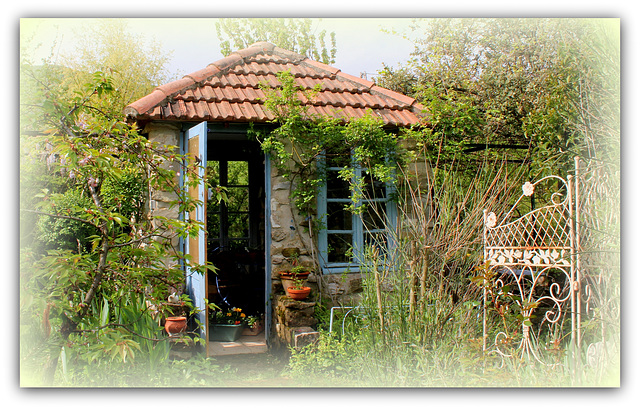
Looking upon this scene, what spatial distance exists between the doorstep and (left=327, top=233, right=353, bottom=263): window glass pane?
1232 millimetres

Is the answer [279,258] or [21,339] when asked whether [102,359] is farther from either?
[279,258]

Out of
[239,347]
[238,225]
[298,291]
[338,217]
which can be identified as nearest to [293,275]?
[298,291]

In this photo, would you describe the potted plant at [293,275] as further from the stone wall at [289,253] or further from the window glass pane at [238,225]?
the window glass pane at [238,225]

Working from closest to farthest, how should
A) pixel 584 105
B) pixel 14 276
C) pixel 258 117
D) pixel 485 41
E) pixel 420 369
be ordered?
pixel 14 276, pixel 420 369, pixel 584 105, pixel 258 117, pixel 485 41

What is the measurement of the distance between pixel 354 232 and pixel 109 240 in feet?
10.3

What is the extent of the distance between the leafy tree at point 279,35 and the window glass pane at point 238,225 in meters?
5.92

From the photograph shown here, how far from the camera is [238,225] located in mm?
7852

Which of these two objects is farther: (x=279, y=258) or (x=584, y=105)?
(x=279, y=258)

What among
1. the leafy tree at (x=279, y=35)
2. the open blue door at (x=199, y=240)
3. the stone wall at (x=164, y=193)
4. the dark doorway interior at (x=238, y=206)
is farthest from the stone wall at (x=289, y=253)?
the leafy tree at (x=279, y=35)

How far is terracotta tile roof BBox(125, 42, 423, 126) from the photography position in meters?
5.05

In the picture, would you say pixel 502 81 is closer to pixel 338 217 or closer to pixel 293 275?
pixel 338 217

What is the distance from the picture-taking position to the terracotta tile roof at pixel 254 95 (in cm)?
505

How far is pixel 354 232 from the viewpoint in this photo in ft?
18.5
